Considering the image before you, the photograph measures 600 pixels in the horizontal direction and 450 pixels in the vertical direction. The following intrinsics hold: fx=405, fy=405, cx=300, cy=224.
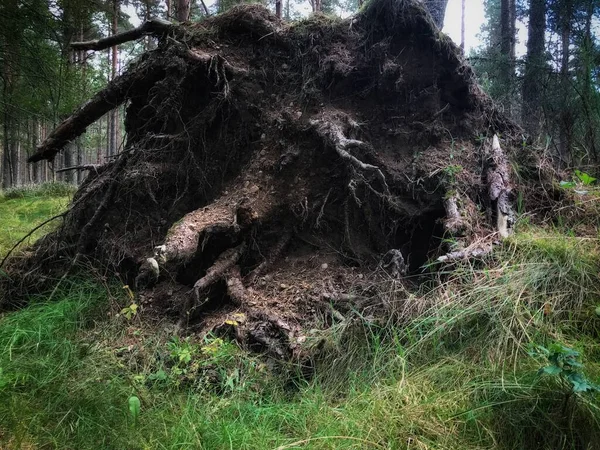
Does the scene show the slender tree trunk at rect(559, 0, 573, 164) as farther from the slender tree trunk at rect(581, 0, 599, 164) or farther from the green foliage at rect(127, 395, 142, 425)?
the green foliage at rect(127, 395, 142, 425)

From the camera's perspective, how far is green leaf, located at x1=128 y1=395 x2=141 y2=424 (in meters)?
2.05

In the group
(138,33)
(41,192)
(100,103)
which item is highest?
(138,33)

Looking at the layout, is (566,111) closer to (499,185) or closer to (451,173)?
(499,185)

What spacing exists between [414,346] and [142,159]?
10.6 ft

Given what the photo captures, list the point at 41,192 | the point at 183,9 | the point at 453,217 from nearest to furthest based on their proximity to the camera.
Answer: the point at 453,217
the point at 183,9
the point at 41,192

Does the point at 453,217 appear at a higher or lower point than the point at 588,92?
lower

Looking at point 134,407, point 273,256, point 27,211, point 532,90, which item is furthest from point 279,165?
point 27,211

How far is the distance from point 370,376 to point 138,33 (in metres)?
4.26

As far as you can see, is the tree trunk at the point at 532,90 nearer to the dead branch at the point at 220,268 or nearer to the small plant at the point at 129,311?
the dead branch at the point at 220,268

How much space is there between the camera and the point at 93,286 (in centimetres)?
364

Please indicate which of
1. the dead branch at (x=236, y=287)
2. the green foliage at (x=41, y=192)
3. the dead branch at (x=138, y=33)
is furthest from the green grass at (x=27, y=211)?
the dead branch at (x=236, y=287)

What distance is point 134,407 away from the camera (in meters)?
2.06

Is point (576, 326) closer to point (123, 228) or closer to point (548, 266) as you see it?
point (548, 266)

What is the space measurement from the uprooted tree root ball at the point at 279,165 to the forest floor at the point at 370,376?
1.72 ft
